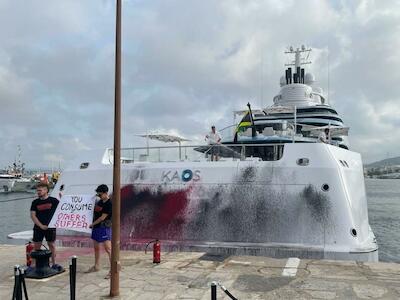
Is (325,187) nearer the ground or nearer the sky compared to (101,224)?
nearer the sky

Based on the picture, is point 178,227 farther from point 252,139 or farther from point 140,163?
point 252,139

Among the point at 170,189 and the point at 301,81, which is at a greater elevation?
the point at 301,81

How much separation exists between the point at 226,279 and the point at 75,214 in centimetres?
316

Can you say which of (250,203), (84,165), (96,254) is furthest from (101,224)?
(84,165)

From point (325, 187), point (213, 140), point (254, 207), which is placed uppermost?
point (213, 140)

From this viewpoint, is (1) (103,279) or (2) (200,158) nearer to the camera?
(1) (103,279)

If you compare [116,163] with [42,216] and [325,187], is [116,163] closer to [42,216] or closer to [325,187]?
[42,216]

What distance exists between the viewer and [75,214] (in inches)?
340

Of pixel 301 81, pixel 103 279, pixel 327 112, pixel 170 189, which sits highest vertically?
pixel 301 81

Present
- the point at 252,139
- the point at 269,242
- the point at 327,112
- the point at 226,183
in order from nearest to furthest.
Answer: the point at 269,242 → the point at 226,183 → the point at 252,139 → the point at 327,112

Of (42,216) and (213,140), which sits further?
(213,140)

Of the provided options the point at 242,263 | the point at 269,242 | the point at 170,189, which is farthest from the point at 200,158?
the point at 242,263

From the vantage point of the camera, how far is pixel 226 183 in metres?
11.8

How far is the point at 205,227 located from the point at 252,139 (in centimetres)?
456
